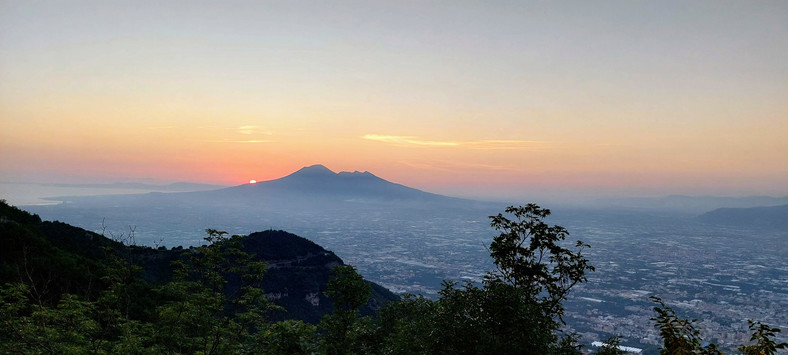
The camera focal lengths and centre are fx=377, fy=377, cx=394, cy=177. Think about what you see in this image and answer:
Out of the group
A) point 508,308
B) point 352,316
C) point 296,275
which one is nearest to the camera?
point 508,308

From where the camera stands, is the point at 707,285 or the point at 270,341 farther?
the point at 707,285

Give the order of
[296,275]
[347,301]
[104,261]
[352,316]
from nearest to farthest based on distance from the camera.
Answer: [352,316], [347,301], [104,261], [296,275]

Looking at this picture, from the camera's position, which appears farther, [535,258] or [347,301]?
[347,301]

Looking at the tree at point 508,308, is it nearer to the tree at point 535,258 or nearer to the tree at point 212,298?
the tree at point 535,258

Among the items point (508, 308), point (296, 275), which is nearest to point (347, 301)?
point (508, 308)

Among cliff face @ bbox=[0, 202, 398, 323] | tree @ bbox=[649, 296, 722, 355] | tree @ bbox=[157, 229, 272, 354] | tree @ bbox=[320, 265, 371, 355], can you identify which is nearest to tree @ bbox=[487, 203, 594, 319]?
tree @ bbox=[649, 296, 722, 355]

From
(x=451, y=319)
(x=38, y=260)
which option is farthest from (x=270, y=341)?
(x=38, y=260)

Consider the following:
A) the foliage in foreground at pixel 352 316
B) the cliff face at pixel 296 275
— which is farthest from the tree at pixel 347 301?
the cliff face at pixel 296 275

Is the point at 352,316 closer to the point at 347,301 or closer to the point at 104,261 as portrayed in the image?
the point at 347,301

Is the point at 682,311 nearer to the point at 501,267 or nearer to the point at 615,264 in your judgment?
the point at 615,264

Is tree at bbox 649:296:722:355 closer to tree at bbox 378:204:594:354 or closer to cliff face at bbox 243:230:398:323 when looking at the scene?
tree at bbox 378:204:594:354

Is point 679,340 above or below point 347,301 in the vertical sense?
above
